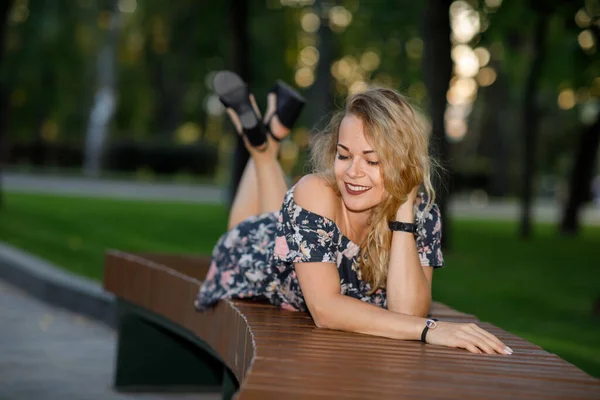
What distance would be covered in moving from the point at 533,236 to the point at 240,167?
5.92 m

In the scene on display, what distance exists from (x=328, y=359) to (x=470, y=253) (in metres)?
11.9

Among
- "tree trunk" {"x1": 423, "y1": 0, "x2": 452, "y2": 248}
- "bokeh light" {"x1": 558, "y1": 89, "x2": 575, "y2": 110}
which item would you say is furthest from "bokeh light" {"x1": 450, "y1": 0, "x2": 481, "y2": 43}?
"bokeh light" {"x1": 558, "y1": 89, "x2": 575, "y2": 110}

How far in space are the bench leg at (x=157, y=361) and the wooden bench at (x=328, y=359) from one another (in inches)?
9.8

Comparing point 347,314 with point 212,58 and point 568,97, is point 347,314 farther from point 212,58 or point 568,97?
point 212,58

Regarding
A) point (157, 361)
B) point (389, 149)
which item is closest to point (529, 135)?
point (157, 361)

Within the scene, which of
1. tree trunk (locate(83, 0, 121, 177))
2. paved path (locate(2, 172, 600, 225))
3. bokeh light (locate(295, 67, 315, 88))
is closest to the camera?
paved path (locate(2, 172, 600, 225))

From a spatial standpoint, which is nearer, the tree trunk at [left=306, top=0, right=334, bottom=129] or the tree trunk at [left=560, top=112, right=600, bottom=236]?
the tree trunk at [left=306, top=0, right=334, bottom=129]

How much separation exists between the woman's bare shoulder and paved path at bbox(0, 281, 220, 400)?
7.69 feet

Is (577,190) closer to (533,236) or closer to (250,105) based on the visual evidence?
(533,236)

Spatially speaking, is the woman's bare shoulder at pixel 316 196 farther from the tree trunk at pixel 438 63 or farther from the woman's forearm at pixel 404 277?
the tree trunk at pixel 438 63

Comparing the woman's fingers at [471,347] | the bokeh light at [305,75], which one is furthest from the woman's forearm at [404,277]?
the bokeh light at [305,75]

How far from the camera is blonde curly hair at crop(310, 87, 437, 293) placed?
13.2ft

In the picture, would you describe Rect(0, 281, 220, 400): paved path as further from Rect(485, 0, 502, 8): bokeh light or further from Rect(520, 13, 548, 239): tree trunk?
Rect(520, 13, 548, 239): tree trunk

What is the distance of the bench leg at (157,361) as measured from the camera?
630 centimetres
